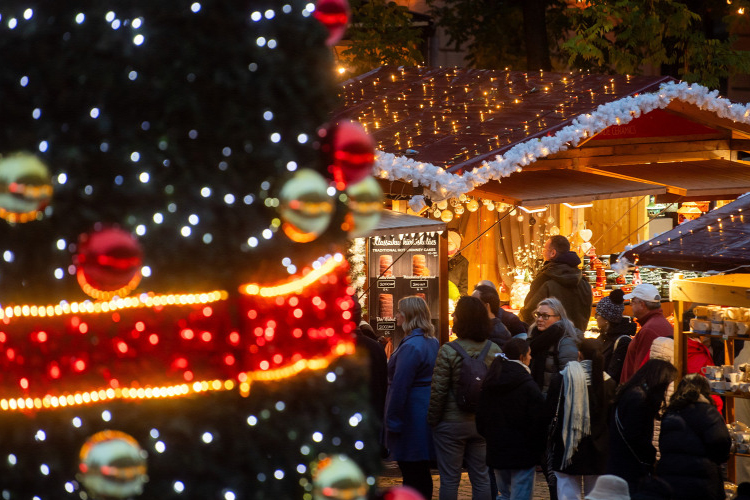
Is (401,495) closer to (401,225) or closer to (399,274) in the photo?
(401,225)

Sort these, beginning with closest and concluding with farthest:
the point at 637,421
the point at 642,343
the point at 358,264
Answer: the point at 637,421 < the point at 642,343 < the point at 358,264

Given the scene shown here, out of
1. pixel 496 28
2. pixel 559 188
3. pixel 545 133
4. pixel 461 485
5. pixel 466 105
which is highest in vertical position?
pixel 496 28

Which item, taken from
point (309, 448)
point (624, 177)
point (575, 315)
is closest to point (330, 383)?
point (309, 448)

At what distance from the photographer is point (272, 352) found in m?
3.80

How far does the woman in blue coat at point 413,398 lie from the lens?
8289 mm

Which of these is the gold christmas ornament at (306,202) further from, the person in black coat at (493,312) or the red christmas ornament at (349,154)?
the person in black coat at (493,312)

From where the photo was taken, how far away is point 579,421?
7.48 metres

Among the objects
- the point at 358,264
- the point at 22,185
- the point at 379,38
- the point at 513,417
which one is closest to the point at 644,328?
the point at 513,417

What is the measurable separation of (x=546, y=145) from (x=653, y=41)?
374 inches

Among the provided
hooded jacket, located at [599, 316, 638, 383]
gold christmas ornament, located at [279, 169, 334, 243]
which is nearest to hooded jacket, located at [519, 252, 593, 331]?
hooded jacket, located at [599, 316, 638, 383]

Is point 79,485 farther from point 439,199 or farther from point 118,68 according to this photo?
point 439,199

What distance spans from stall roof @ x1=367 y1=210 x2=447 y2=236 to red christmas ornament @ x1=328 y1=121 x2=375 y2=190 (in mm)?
5402

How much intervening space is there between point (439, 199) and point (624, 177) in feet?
11.4

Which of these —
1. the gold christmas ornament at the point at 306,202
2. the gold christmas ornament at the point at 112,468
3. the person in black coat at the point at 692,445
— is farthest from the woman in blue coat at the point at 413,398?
the gold christmas ornament at the point at 112,468
